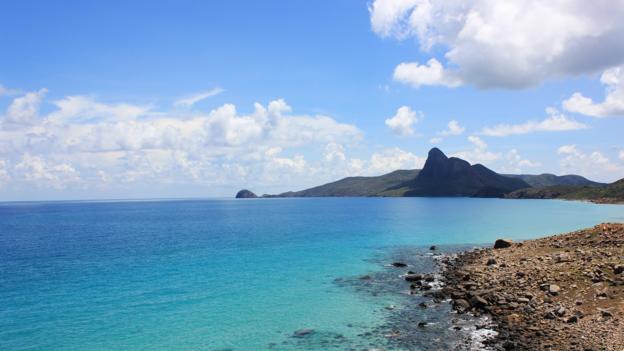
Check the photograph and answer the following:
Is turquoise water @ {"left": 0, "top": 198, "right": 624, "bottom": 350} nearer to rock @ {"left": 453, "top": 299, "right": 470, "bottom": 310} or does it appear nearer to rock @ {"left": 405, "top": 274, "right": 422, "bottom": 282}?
rock @ {"left": 453, "top": 299, "right": 470, "bottom": 310}

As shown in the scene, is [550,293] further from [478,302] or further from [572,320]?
[572,320]

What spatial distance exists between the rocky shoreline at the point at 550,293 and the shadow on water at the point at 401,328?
1.74 metres

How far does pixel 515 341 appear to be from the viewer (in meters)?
31.3

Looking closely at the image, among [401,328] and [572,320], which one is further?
[401,328]

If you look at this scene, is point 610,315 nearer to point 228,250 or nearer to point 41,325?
point 41,325

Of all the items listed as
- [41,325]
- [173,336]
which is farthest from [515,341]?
[41,325]

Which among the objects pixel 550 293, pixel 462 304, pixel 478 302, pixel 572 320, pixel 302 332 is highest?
pixel 550 293

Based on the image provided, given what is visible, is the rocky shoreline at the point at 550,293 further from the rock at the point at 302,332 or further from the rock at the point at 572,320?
the rock at the point at 302,332

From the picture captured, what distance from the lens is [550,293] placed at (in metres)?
39.6

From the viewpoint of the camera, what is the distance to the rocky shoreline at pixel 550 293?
30.4 m

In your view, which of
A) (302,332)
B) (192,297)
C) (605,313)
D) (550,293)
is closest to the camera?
(605,313)

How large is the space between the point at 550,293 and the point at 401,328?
15.3 meters

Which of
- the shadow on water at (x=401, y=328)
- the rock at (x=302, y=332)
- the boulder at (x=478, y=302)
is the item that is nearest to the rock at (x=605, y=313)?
the shadow on water at (x=401, y=328)

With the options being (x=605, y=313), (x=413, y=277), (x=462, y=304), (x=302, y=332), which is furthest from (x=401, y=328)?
(x=413, y=277)
